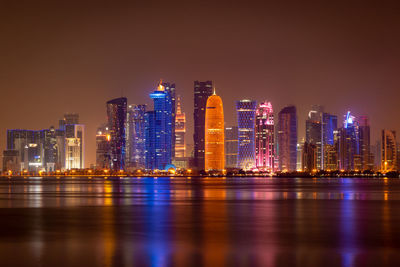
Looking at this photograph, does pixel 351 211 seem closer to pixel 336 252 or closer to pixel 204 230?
pixel 204 230

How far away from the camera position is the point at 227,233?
36250mm

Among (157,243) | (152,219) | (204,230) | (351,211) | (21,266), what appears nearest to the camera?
(21,266)

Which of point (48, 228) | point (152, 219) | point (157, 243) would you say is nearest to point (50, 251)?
point (157, 243)

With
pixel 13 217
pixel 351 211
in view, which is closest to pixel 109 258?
pixel 13 217

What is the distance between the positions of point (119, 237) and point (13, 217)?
17463 millimetres

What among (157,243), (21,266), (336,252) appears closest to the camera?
(21,266)

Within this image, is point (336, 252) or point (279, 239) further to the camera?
point (279, 239)

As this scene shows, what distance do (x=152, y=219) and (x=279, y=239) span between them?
1527 cm

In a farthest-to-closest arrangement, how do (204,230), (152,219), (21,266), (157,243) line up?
(152,219), (204,230), (157,243), (21,266)

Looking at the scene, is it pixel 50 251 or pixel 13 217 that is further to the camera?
pixel 13 217

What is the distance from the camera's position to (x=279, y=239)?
33.6 m

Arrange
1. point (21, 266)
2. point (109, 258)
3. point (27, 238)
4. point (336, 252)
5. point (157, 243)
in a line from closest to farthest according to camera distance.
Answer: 1. point (21, 266)
2. point (109, 258)
3. point (336, 252)
4. point (157, 243)
5. point (27, 238)

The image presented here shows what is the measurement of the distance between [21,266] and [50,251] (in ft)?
14.3

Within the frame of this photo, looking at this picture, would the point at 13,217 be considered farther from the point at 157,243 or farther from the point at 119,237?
the point at 157,243
